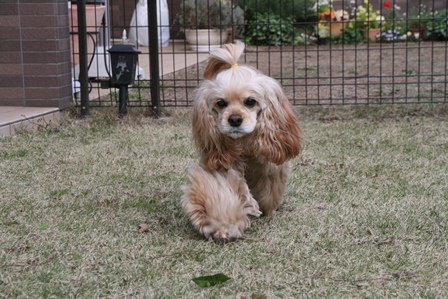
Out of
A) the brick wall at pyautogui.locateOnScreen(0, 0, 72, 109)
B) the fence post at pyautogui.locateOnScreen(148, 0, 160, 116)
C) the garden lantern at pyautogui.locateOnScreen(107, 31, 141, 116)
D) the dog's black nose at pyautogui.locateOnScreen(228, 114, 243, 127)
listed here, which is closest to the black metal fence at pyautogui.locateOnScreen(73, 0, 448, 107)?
the fence post at pyautogui.locateOnScreen(148, 0, 160, 116)

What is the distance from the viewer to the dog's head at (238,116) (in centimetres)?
308

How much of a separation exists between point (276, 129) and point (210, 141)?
29 centimetres

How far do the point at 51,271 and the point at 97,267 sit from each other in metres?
0.17

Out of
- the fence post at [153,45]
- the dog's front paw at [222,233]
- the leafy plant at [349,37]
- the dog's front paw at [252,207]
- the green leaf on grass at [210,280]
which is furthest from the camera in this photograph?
the leafy plant at [349,37]

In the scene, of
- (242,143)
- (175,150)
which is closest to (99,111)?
(175,150)

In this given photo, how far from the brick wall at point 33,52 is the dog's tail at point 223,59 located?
2.99 m

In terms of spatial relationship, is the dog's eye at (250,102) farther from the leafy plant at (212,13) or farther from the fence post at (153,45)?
the leafy plant at (212,13)

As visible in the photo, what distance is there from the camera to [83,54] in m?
6.10

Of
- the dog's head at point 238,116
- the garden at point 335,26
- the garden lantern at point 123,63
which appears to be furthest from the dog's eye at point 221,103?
the garden at point 335,26

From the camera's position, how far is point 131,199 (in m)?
3.93

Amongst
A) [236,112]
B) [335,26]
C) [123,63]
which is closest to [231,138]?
[236,112]

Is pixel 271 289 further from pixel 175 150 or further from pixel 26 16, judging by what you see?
pixel 26 16

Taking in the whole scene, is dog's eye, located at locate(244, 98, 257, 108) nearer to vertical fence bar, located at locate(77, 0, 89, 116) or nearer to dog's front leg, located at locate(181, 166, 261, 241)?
dog's front leg, located at locate(181, 166, 261, 241)

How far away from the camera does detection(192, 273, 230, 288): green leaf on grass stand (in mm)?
2672
